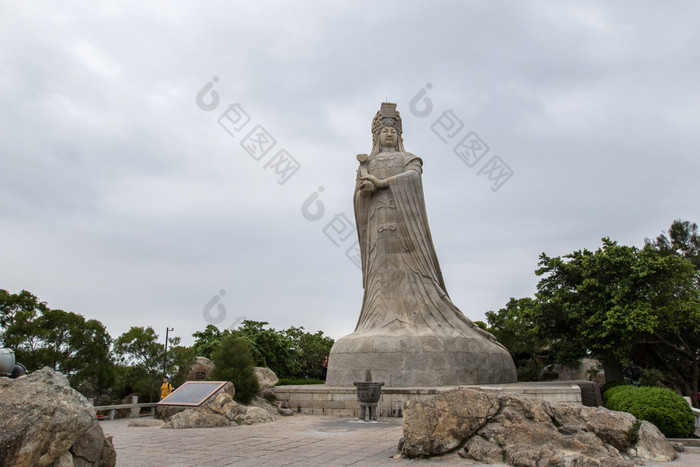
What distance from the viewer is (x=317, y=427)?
9.12 meters

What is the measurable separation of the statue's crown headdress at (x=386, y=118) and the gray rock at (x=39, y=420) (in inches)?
514

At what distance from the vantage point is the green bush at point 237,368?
12.1m

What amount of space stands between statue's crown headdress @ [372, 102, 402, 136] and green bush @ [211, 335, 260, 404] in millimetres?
7807

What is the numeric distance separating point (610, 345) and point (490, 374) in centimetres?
316

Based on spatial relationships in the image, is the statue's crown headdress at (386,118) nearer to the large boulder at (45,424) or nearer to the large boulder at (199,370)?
the large boulder at (199,370)

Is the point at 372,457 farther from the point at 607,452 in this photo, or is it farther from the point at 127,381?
the point at 127,381

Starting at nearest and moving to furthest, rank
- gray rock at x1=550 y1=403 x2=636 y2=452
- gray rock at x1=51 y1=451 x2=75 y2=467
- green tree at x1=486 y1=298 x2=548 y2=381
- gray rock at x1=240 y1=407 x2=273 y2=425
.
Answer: gray rock at x1=51 y1=451 x2=75 y2=467, gray rock at x1=550 y1=403 x2=636 y2=452, gray rock at x1=240 y1=407 x2=273 y2=425, green tree at x1=486 y1=298 x2=548 y2=381

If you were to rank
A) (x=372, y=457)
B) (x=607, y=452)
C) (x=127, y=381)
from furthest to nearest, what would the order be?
1. (x=127, y=381)
2. (x=372, y=457)
3. (x=607, y=452)

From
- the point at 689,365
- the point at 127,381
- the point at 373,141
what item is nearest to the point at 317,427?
the point at 127,381

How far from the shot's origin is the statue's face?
15.8 meters

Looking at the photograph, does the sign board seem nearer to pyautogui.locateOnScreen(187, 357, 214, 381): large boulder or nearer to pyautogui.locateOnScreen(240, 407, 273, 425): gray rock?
pyautogui.locateOnScreen(240, 407, 273, 425): gray rock

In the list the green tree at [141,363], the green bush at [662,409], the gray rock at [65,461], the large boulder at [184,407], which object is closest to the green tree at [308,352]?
the green tree at [141,363]

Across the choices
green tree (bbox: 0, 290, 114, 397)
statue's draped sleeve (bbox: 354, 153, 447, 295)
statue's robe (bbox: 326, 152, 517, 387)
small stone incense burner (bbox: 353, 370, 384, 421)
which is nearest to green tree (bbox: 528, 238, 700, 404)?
statue's robe (bbox: 326, 152, 517, 387)

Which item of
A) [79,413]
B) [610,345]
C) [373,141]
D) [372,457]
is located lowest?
[372,457]
